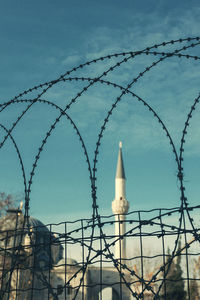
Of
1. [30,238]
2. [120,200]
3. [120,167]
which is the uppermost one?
[120,167]

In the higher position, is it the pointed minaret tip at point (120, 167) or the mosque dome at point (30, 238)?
the pointed minaret tip at point (120, 167)

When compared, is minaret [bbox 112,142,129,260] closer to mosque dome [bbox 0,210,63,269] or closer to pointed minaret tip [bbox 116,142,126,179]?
pointed minaret tip [bbox 116,142,126,179]

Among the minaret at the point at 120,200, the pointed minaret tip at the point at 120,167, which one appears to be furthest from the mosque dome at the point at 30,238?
the pointed minaret tip at the point at 120,167

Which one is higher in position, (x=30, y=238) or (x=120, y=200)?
(x=120, y=200)

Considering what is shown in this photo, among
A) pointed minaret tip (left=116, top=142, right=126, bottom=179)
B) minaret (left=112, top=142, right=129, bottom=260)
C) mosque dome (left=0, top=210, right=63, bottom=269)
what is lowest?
mosque dome (left=0, top=210, right=63, bottom=269)

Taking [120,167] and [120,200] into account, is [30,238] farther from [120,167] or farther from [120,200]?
[120,167]

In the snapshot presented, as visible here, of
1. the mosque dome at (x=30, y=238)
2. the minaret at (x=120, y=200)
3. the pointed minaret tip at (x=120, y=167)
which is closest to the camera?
the mosque dome at (x=30, y=238)

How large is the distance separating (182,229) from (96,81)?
9.88ft

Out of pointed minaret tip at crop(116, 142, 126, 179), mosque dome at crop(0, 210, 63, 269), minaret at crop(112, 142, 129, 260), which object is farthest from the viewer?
pointed minaret tip at crop(116, 142, 126, 179)

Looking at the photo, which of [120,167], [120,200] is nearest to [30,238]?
[120,200]

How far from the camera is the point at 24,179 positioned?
24.3 ft

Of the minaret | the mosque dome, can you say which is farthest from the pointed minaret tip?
the mosque dome

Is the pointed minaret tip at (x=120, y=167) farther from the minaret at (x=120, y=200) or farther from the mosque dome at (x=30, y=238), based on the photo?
the mosque dome at (x=30, y=238)

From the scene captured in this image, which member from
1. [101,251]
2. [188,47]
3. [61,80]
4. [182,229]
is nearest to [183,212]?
[182,229]
